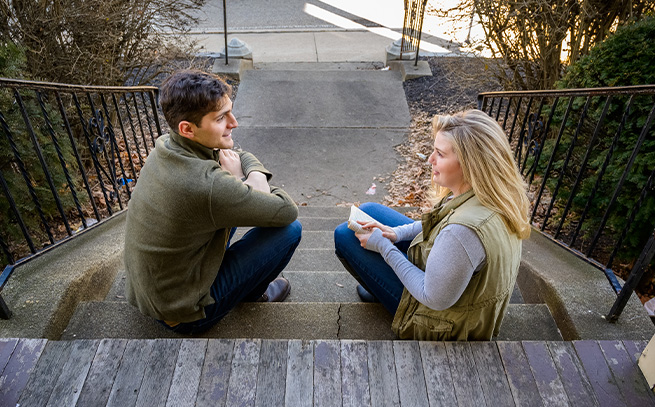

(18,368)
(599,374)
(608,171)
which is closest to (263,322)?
(18,368)

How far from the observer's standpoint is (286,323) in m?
2.31

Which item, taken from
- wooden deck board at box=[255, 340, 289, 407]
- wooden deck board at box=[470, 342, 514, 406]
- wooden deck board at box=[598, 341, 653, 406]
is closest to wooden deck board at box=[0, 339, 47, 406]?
wooden deck board at box=[255, 340, 289, 407]

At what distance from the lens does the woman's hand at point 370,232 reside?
2.26m

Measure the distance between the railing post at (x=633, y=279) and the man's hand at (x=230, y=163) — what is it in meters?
1.92

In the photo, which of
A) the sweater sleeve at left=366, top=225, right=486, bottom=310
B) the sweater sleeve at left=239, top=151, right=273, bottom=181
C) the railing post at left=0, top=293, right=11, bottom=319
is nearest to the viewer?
the sweater sleeve at left=366, top=225, right=486, bottom=310

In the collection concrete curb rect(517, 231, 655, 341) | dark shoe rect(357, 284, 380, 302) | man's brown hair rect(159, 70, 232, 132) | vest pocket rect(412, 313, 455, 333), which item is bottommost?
dark shoe rect(357, 284, 380, 302)

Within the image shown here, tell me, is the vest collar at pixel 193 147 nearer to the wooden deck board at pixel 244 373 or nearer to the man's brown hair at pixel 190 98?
the man's brown hair at pixel 190 98

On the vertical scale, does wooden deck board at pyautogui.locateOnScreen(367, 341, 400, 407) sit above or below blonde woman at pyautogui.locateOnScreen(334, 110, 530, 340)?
below

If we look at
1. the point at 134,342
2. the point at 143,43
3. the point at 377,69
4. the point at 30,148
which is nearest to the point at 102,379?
the point at 134,342

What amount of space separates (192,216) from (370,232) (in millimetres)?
905

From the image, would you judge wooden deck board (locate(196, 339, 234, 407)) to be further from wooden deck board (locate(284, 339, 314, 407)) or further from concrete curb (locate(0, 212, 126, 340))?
concrete curb (locate(0, 212, 126, 340))

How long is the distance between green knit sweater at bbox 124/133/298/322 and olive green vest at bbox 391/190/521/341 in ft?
2.22

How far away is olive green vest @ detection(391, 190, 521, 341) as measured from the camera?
1.73m

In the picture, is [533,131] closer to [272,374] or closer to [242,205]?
[242,205]
